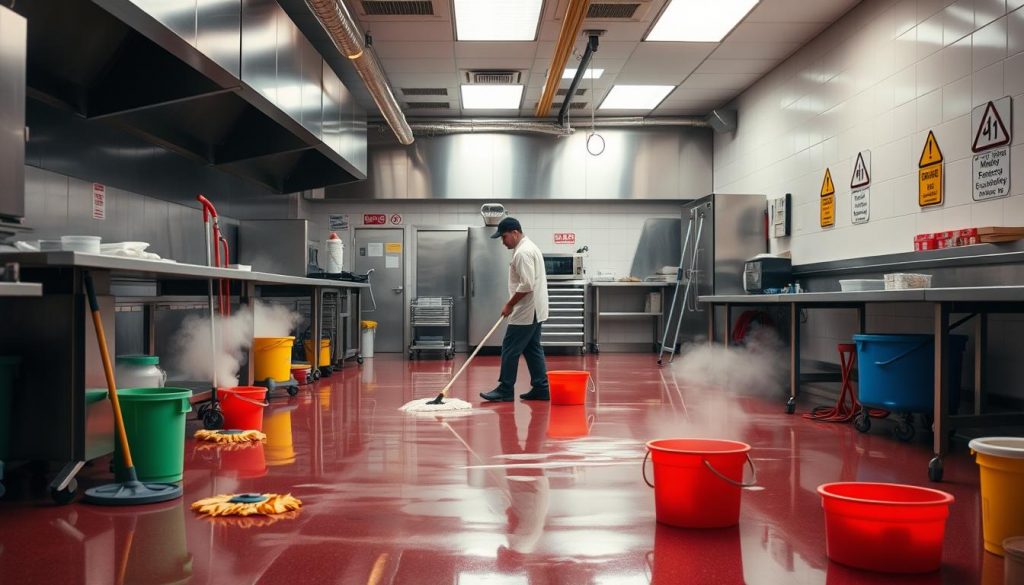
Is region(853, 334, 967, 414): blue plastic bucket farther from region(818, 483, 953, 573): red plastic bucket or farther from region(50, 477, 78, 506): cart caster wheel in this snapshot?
region(50, 477, 78, 506): cart caster wheel

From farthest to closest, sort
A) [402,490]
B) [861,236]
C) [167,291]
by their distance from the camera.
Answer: [861,236] → [167,291] → [402,490]

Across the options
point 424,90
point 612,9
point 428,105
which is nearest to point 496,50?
point 612,9

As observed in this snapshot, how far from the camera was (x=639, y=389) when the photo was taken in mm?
6438

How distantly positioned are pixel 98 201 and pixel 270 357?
1.52m

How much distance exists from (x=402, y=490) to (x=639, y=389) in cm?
372

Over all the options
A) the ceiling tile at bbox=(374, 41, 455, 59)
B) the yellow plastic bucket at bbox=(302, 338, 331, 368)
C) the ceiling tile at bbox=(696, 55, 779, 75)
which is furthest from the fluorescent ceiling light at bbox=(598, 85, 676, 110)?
the yellow plastic bucket at bbox=(302, 338, 331, 368)

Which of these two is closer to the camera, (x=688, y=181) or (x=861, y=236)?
(x=861, y=236)

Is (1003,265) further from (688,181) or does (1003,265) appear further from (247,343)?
(688,181)

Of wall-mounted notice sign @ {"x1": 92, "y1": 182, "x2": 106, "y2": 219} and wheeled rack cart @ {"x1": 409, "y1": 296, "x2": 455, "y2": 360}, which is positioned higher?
wall-mounted notice sign @ {"x1": 92, "y1": 182, "x2": 106, "y2": 219}

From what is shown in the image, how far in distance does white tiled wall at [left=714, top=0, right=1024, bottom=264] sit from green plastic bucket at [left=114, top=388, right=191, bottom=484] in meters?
4.49

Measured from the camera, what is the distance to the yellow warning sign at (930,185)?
5246 millimetres

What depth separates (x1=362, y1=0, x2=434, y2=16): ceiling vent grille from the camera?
645 cm

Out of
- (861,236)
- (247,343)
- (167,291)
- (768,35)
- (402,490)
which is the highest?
(768,35)

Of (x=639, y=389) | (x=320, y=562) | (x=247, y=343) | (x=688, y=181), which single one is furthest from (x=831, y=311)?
(x=320, y=562)
